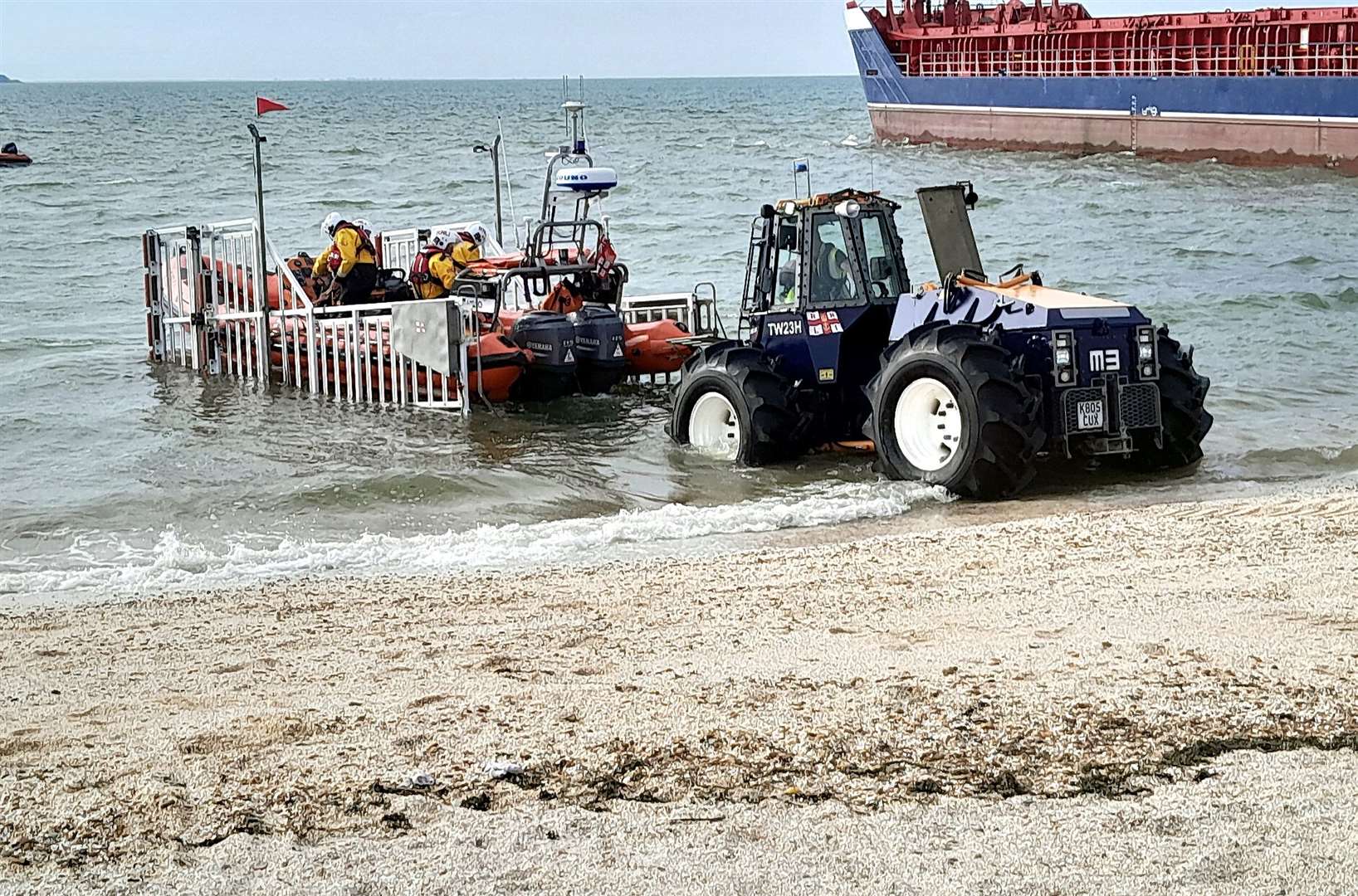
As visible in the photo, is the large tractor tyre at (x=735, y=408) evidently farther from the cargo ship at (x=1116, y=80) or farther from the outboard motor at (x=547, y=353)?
the cargo ship at (x=1116, y=80)

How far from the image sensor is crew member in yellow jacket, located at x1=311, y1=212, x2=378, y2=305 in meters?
14.9

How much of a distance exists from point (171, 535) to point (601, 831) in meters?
5.97

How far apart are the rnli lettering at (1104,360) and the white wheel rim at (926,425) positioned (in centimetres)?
85

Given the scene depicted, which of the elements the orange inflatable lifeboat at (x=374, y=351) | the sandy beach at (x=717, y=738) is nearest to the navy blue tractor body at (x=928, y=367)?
the sandy beach at (x=717, y=738)

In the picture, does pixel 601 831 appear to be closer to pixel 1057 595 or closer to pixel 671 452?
pixel 1057 595

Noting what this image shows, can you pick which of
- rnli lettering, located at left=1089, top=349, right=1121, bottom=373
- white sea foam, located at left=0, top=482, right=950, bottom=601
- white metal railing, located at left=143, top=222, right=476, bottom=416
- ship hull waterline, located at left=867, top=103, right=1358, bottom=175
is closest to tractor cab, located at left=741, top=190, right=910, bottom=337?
white sea foam, located at left=0, top=482, right=950, bottom=601

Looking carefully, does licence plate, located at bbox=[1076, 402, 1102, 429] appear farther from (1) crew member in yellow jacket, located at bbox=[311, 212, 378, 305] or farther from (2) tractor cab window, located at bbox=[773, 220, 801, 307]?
(1) crew member in yellow jacket, located at bbox=[311, 212, 378, 305]

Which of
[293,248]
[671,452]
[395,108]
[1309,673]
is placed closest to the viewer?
[1309,673]

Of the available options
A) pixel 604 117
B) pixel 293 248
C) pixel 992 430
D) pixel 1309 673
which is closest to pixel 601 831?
pixel 1309 673

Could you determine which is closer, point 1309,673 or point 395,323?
point 1309,673

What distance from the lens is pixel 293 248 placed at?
2769 centimetres

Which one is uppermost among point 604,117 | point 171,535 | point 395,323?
point 604,117

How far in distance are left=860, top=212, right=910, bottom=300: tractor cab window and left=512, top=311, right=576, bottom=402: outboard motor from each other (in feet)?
12.9

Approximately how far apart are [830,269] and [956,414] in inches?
64.3
